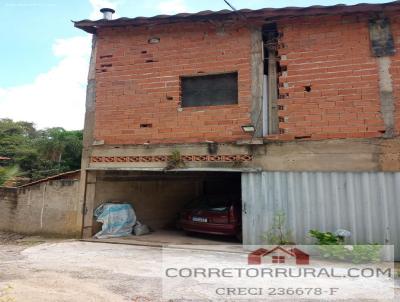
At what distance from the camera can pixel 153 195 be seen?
9.77 metres

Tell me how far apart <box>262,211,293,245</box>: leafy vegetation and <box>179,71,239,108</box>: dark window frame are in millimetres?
2691

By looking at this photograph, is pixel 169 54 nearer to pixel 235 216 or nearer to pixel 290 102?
pixel 290 102

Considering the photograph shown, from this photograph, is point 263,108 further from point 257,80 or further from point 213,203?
point 213,203

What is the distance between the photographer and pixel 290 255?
6414 mm

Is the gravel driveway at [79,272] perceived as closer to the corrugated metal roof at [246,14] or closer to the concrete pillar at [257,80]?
the concrete pillar at [257,80]

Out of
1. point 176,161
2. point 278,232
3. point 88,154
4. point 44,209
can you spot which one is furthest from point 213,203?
point 44,209

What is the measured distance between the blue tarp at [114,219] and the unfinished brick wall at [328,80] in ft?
14.7

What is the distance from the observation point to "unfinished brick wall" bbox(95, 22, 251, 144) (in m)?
7.48

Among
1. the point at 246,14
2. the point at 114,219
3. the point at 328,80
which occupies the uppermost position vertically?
the point at 246,14

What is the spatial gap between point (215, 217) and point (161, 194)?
2.64 meters

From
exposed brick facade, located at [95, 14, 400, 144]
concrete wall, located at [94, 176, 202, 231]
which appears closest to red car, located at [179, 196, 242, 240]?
concrete wall, located at [94, 176, 202, 231]

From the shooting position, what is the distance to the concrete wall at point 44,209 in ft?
27.0

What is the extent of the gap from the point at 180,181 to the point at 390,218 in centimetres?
619

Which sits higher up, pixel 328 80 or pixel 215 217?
pixel 328 80
